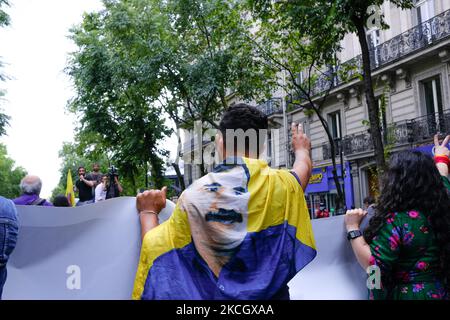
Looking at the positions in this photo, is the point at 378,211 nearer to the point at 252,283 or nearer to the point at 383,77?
the point at 252,283

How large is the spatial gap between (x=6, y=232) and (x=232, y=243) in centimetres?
153

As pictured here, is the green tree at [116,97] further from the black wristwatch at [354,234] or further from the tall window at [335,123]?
the black wristwatch at [354,234]

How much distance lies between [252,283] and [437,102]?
64.9ft

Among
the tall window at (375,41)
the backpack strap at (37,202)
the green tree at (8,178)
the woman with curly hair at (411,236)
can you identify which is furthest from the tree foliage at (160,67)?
the green tree at (8,178)

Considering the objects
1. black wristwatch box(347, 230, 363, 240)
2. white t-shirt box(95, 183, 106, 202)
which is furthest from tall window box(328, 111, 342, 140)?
black wristwatch box(347, 230, 363, 240)

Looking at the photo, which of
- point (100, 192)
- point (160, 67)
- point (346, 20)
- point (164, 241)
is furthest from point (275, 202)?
point (160, 67)

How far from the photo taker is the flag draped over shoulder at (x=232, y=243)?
175 cm

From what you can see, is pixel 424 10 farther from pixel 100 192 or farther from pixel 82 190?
pixel 100 192

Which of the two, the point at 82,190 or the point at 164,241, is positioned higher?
the point at 82,190

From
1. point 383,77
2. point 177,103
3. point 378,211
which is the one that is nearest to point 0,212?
point 378,211

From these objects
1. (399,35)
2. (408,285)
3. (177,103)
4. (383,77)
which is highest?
(399,35)

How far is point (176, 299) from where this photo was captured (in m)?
1.74

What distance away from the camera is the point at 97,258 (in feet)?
8.02

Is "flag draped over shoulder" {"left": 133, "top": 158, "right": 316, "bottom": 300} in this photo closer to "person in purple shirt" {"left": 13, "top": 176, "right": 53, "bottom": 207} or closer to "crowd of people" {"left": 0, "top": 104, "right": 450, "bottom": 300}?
"crowd of people" {"left": 0, "top": 104, "right": 450, "bottom": 300}
